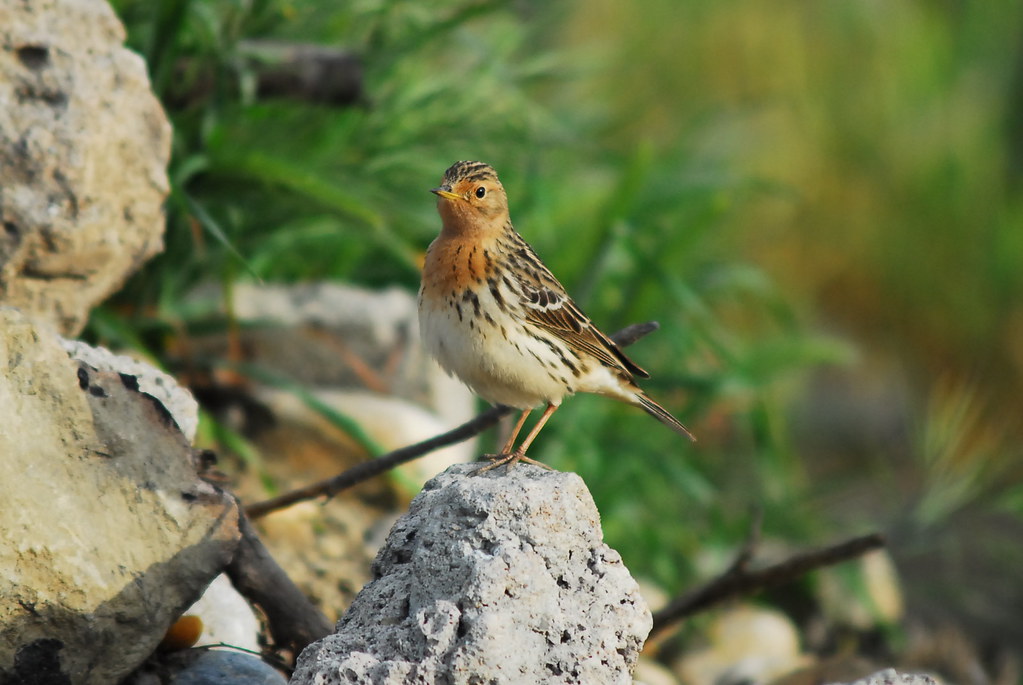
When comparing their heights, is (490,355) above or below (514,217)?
below

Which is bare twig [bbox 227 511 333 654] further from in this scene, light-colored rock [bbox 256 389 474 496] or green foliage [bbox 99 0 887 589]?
light-colored rock [bbox 256 389 474 496]

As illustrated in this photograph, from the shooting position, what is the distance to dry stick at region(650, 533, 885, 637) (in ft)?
14.7

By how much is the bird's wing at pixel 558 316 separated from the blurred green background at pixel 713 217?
95 cm

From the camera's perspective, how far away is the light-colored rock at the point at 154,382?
3717 mm

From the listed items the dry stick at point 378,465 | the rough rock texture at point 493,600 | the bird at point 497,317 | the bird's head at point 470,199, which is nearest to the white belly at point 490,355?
the bird at point 497,317

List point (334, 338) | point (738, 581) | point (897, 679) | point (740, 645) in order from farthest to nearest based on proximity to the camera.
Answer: point (740, 645)
point (334, 338)
point (738, 581)
point (897, 679)

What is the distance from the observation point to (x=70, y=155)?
4.08 meters

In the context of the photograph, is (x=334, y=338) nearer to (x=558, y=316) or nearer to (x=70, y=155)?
(x=558, y=316)

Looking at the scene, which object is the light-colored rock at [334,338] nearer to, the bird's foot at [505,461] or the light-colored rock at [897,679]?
the bird's foot at [505,461]

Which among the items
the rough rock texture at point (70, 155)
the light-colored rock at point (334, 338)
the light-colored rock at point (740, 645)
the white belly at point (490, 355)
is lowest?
the light-colored rock at point (740, 645)

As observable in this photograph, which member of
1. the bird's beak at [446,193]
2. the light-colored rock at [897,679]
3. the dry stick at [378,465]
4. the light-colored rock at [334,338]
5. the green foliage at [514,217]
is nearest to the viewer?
the light-colored rock at [897,679]

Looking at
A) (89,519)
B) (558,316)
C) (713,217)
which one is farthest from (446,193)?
(713,217)

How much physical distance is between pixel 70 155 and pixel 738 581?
2811 millimetres

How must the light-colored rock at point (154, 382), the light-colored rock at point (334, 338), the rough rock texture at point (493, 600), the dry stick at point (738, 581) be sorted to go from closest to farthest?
the rough rock texture at point (493, 600)
the light-colored rock at point (154, 382)
the dry stick at point (738, 581)
the light-colored rock at point (334, 338)
